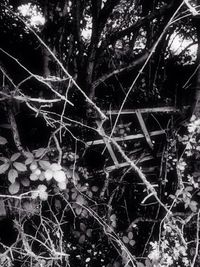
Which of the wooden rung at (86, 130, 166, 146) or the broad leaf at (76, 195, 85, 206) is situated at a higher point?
the wooden rung at (86, 130, 166, 146)

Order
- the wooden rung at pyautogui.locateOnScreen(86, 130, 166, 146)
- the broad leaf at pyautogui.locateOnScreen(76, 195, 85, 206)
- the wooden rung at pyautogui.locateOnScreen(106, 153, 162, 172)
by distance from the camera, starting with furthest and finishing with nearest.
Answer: the wooden rung at pyautogui.locateOnScreen(106, 153, 162, 172)
the wooden rung at pyautogui.locateOnScreen(86, 130, 166, 146)
the broad leaf at pyautogui.locateOnScreen(76, 195, 85, 206)

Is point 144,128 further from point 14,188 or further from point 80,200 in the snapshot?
point 14,188

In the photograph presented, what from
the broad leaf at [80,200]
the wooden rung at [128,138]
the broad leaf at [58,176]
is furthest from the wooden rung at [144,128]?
the broad leaf at [58,176]

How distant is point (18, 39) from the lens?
12.9ft

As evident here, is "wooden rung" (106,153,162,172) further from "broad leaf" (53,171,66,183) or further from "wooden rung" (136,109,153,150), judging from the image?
"broad leaf" (53,171,66,183)

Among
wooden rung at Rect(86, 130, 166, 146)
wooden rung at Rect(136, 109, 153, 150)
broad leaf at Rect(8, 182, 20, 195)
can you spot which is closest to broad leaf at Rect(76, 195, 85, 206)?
wooden rung at Rect(86, 130, 166, 146)

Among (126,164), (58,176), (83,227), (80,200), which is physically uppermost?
(58,176)

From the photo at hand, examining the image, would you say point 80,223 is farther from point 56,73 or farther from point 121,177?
point 56,73

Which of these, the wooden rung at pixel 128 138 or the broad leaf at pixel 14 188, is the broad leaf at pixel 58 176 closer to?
the broad leaf at pixel 14 188

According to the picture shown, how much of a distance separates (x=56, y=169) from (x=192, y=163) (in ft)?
5.98

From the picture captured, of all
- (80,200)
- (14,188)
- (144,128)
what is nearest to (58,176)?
(14,188)

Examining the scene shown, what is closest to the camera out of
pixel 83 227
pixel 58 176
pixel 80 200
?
pixel 58 176

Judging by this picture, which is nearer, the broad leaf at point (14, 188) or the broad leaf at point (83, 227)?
the broad leaf at point (14, 188)

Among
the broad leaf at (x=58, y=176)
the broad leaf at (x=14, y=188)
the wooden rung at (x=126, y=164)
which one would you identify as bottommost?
the wooden rung at (x=126, y=164)
